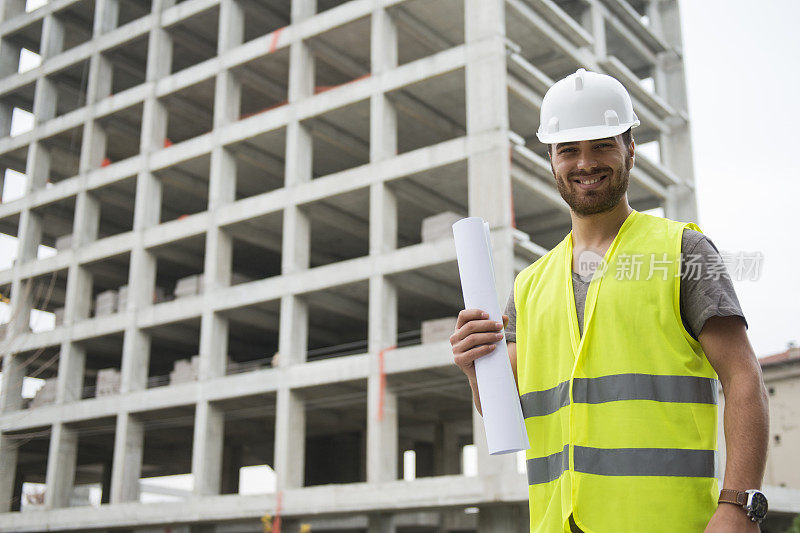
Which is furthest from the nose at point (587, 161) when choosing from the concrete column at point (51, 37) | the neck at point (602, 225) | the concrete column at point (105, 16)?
the concrete column at point (51, 37)

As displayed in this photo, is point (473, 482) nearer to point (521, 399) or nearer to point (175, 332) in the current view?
point (175, 332)

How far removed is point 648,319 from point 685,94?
33.3 meters

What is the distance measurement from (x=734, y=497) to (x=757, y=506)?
0.19 feet

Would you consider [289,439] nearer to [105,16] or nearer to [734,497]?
[105,16]

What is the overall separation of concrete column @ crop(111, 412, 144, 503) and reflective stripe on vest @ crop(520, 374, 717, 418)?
2779 cm

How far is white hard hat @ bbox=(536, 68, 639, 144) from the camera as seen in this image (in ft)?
7.72

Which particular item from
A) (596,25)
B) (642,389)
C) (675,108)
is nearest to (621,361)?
(642,389)

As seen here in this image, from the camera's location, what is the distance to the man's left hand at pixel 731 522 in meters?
1.91

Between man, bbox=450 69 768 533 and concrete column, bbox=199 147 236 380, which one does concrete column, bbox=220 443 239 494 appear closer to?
concrete column, bbox=199 147 236 380

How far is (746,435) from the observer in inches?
78.7

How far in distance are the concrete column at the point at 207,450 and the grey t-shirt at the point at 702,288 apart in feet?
82.8

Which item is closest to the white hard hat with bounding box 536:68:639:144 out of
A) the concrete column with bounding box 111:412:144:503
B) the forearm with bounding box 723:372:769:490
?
the forearm with bounding box 723:372:769:490

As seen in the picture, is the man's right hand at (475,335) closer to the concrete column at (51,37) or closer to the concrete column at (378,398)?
the concrete column at (378,398)

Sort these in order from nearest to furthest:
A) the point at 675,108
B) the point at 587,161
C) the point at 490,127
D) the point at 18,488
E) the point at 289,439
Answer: the point at 587,161 < the point at 490,127 < the point at 289,439 < the point at 675,108 < the point at 18,488
